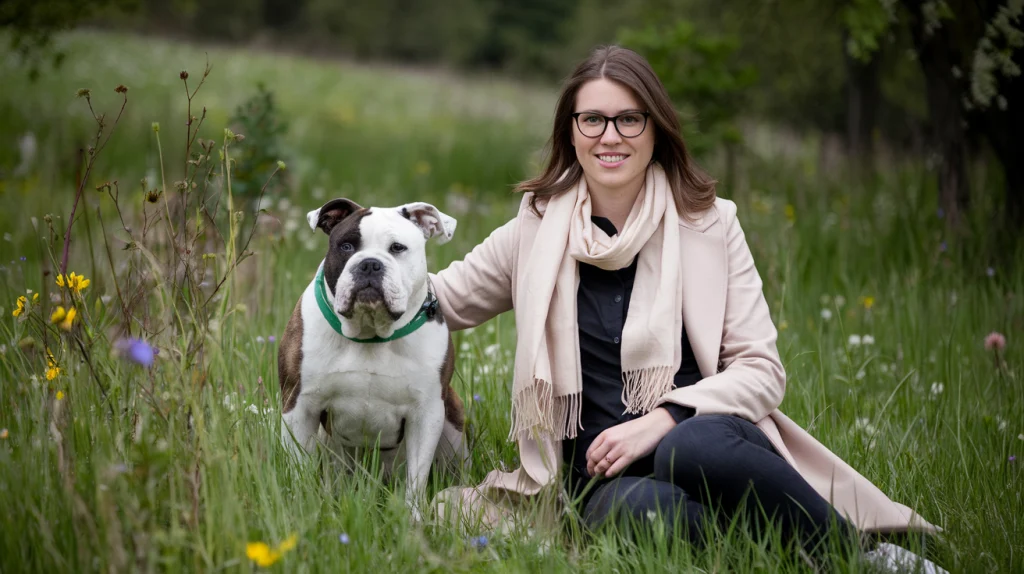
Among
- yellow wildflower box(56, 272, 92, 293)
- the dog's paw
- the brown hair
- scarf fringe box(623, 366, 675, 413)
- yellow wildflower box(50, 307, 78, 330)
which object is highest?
the brown hair

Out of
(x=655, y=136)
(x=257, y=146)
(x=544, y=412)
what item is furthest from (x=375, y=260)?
(x=257, y=146)

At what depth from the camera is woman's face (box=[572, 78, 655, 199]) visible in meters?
3.05

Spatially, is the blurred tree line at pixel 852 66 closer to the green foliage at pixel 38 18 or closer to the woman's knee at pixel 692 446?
the green foliage at pixel 38 18

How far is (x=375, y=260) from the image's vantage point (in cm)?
282

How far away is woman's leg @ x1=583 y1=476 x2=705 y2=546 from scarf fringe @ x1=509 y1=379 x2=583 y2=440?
27 centimetres

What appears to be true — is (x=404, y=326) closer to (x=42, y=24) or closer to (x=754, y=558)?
(x=754, y=558)

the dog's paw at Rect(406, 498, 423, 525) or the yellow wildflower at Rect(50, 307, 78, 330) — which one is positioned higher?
the yellow wildflower at Rect(50, 307, 78, 330)

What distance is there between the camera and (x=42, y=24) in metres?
7.00

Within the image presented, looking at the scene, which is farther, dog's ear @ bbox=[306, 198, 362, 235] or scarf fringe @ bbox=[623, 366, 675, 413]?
dog's ear @ bbox=[306, 198, 362, 235]

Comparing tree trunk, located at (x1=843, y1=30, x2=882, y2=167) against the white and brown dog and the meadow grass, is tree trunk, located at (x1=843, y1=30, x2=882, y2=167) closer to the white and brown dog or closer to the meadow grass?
the meadow grass

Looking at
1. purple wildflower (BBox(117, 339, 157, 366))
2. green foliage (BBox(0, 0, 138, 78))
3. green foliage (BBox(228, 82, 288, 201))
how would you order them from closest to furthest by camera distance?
purple wildflower (BBox(117, 339, 157, 366)) < green foliage (BBox(228, 82, 288, 201)) < green foliage (BBox(0, 0, 138, 78))

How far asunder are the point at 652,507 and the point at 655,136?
4.19ft

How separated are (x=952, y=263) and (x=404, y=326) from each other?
3.92m

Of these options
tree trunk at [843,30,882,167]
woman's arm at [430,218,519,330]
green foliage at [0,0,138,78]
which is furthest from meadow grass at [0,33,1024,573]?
tree trunk at [843,30,882,167]
